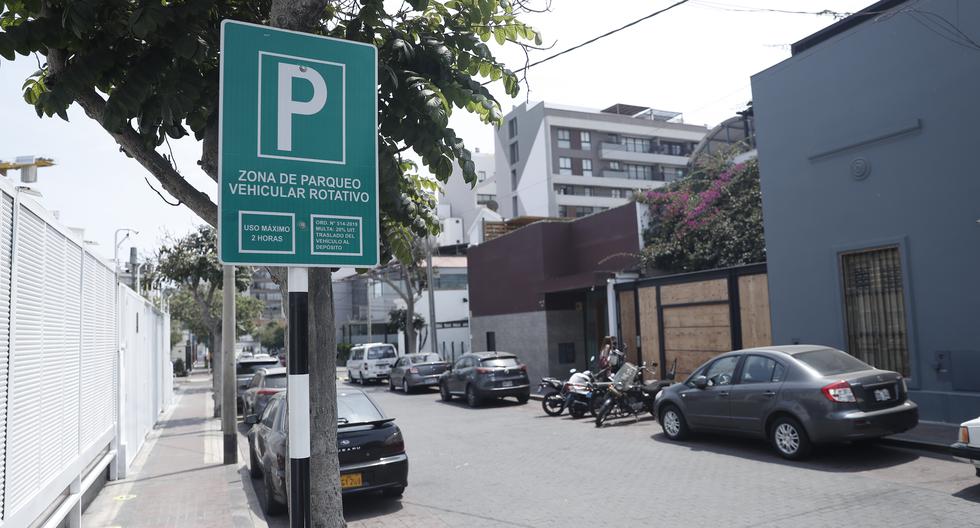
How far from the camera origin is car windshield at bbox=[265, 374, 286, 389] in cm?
1636

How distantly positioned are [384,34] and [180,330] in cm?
6148

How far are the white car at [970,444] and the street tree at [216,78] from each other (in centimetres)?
613

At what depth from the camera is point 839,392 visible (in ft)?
29.5

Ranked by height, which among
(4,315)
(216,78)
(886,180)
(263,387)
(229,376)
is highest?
(886,180)

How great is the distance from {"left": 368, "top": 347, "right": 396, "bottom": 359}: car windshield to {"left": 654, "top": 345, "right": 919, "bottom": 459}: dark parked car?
2140 cm

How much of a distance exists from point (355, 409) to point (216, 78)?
17.5 ft

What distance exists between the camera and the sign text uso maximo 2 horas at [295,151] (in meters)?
3.05

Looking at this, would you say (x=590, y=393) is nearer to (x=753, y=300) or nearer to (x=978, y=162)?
(x=753, y=300)

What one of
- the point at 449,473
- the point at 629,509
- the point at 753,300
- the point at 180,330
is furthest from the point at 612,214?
the point at 180,330

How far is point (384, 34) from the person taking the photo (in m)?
4.99

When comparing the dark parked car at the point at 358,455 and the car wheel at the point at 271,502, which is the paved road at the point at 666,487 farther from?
the dark parked car at the point at 358,455

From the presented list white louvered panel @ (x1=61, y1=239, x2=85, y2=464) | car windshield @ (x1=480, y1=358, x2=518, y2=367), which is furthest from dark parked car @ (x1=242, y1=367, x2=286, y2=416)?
white louvered panel @ (x1=61, y1=239, x2=85, y2=464)

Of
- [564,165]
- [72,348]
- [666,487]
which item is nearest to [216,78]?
[72,348]

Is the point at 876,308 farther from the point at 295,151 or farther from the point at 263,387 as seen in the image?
the point at 263,387
